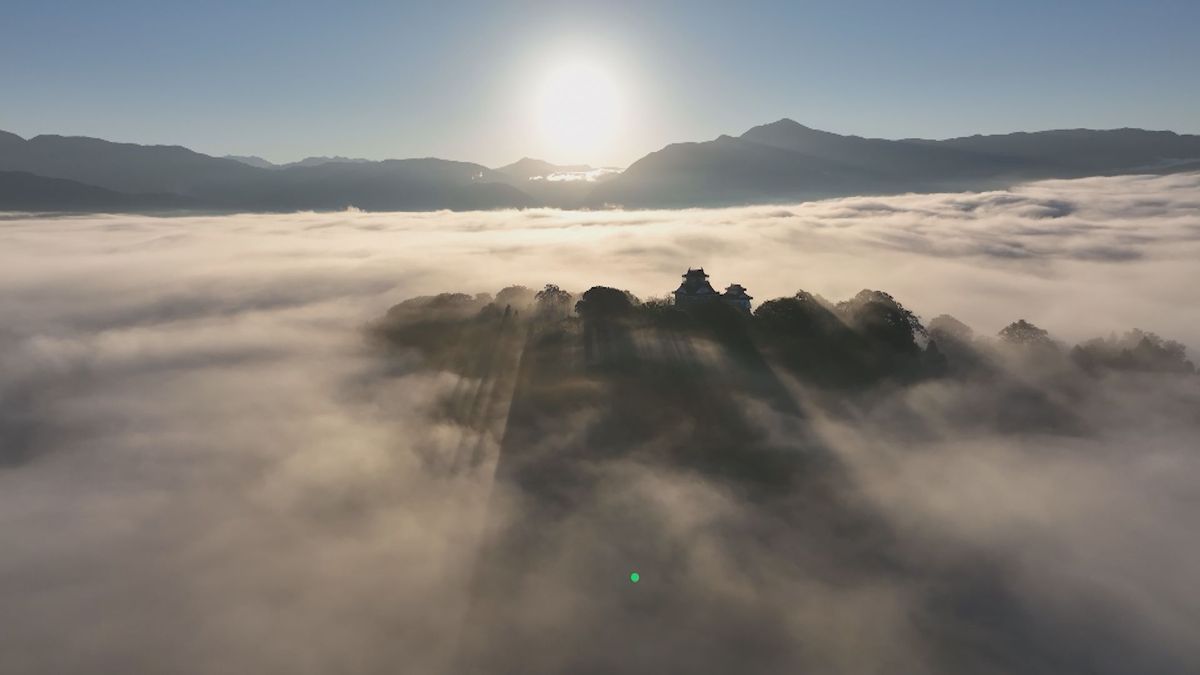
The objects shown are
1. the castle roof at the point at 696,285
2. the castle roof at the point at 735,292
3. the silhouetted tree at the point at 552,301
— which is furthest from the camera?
the silhouetted tree at the point at 552,301

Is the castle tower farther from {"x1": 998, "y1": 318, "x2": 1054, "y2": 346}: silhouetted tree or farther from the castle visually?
{"x1": 998, "y1": 318, "x2": 1054, "y2": 346}: silhouetted tree

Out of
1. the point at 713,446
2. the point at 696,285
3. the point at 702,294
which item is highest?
the point at 696,285

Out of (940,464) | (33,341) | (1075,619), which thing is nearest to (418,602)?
(1075,619)

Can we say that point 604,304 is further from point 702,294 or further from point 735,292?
point 735,292

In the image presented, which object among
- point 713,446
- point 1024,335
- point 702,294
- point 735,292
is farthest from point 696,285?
point 1024,335

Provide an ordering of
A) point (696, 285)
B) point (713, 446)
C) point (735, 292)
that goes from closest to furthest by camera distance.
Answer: point (713, 446), point (696, 285), point (735, 292)

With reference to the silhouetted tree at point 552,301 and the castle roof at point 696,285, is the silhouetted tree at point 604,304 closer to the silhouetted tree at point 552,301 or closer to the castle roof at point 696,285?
the silhouetted tree at point 552,301

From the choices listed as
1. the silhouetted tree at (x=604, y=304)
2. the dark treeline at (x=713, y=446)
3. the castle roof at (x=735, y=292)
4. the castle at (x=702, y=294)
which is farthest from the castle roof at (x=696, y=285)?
the silhouetted tree at (x=604, y=304)

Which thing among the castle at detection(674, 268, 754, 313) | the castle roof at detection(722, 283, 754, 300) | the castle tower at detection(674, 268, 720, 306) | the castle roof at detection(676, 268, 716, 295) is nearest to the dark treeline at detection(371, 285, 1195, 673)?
the castle at detection(674, 268, 754, 313)
